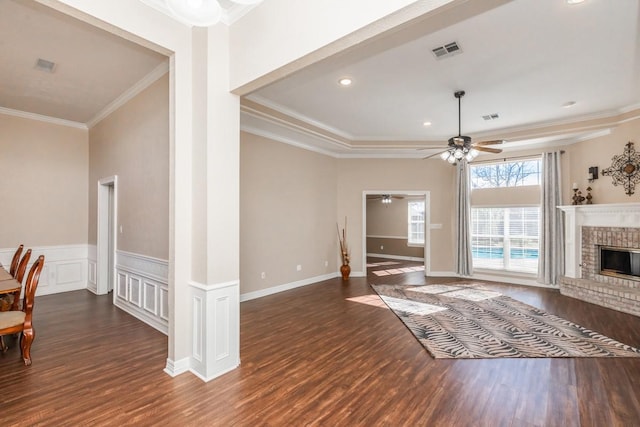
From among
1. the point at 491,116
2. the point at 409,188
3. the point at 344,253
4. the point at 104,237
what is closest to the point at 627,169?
the point at 491,116

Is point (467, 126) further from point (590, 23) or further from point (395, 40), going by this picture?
→ point (395, 40)

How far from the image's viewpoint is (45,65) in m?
3.66

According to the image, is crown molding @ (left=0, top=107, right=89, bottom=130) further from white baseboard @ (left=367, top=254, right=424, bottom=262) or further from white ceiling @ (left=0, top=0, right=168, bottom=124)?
white baseboard @ (left=367, top=254, right=424, bottom=262)

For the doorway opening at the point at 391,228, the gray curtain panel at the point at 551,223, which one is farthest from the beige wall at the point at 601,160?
the doorway opening at the point at 391,228

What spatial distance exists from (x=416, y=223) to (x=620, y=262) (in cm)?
562

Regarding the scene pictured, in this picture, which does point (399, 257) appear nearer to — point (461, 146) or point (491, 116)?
point (491, 116)

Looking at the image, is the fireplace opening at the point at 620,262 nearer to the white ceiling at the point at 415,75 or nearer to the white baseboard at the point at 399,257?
the white ceiling at the point at 415,75

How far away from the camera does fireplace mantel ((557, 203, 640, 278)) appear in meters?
5.07

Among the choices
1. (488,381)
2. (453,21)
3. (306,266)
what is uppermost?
(453,21)

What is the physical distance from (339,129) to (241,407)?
17.0ft

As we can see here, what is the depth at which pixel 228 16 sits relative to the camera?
2857 millimetres

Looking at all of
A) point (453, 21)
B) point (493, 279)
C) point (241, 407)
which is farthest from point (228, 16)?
point (493, 279)

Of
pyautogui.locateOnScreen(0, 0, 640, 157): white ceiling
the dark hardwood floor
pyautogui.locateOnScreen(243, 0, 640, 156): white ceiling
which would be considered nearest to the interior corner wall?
pyautogui.locateOnScreen(243, 0, 640, 156): white ceiling

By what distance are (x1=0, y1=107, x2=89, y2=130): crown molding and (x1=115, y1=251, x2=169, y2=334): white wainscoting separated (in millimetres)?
2976
